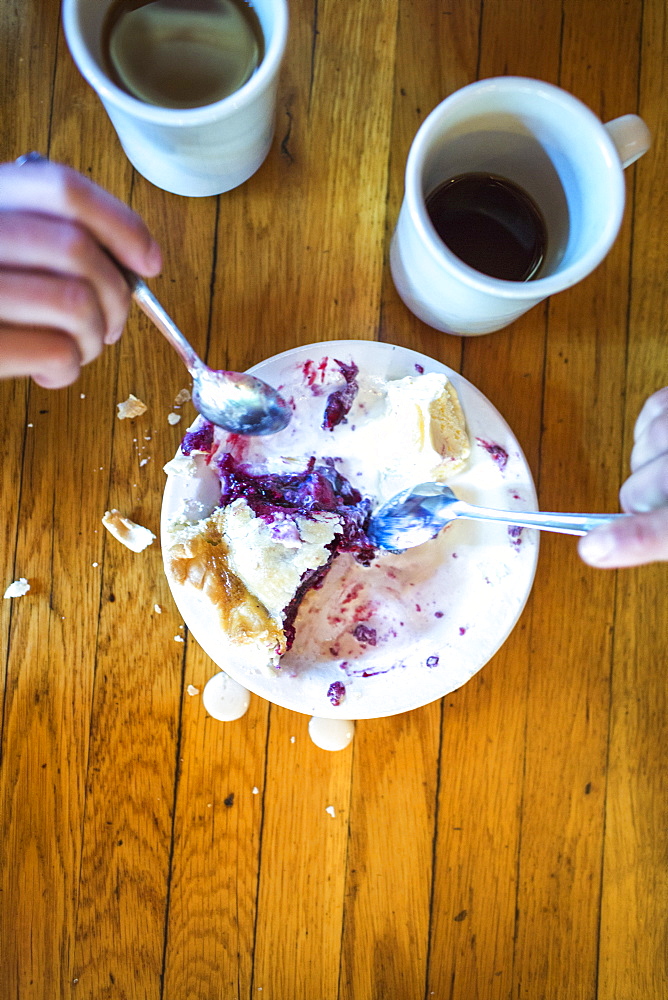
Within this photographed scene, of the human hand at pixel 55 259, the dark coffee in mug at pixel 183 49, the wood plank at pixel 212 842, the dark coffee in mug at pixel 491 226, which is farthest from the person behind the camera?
the wood plank at pixel 212 842

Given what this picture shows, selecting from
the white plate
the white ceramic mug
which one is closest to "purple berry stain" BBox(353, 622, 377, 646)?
the white plate

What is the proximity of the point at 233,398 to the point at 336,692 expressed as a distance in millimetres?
317

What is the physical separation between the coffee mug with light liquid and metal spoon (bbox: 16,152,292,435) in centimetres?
19

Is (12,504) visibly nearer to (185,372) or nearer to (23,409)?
(23,409)

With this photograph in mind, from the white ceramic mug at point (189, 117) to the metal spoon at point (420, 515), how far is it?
0.38m

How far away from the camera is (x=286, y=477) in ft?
2.43

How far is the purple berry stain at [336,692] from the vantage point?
71 centimetres

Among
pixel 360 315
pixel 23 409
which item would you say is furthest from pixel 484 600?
pixel 23 409

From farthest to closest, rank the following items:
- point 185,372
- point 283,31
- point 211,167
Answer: point 185,372 → point 211,167 → point 283,31

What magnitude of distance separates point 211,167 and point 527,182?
0.32 metres

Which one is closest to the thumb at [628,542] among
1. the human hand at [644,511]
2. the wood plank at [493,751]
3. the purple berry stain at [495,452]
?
the human hand at [644,511]

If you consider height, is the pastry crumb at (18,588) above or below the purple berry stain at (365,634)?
above

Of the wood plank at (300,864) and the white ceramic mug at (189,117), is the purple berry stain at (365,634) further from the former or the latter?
the white ceramic mug at (189,117)

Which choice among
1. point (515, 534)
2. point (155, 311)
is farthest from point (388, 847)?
point (155, 311)
